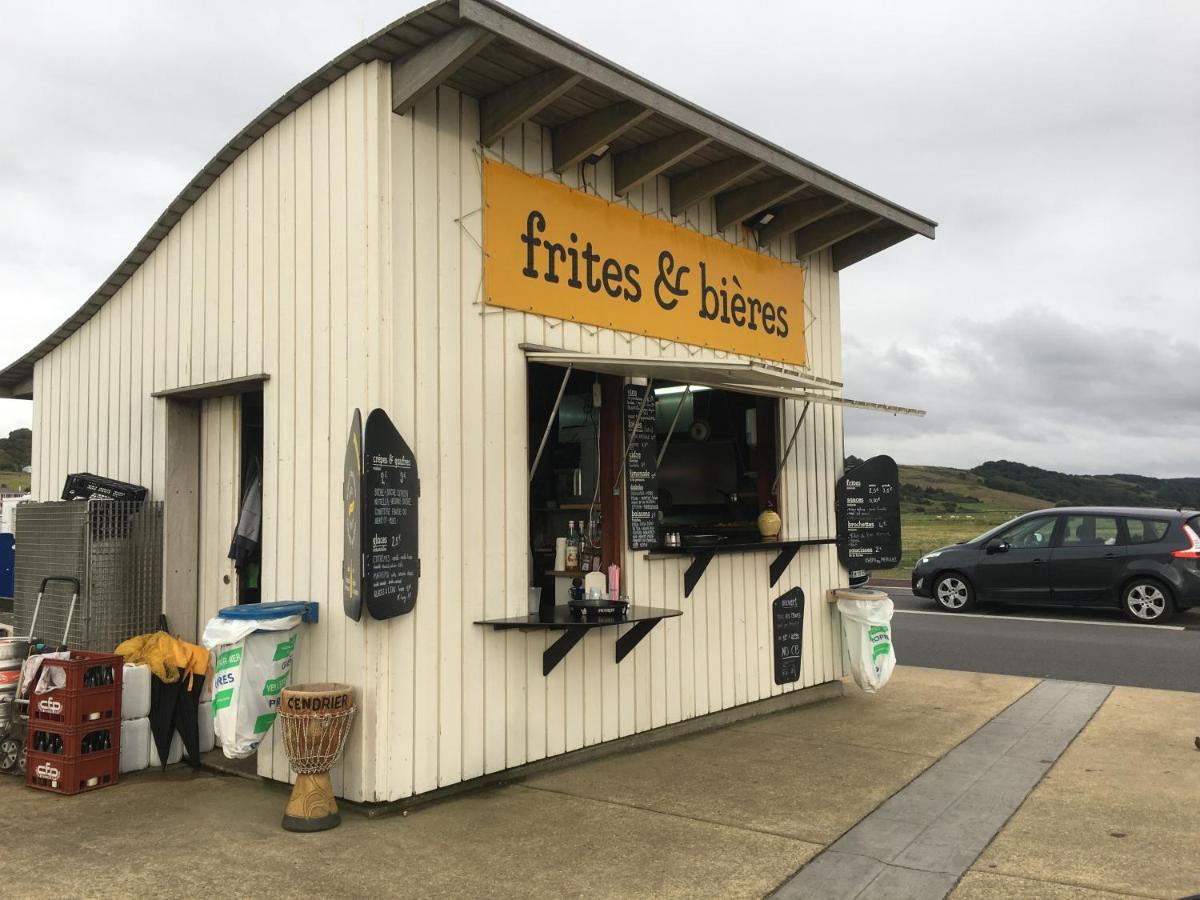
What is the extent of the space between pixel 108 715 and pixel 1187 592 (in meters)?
11.8

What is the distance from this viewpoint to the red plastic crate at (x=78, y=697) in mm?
A: 5109

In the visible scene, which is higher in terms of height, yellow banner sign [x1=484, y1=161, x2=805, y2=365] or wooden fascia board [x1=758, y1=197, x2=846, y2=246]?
wooden fascia board [x1=758, y1=197, x2=846, y2=246]

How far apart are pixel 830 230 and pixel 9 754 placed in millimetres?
6669

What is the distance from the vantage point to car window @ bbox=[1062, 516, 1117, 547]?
12.5 m

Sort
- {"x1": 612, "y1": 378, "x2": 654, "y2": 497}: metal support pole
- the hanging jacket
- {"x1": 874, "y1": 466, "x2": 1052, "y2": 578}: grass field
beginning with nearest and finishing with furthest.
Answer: the hanging jacket < {"x1": 612, "y1": 378, "x2": 654, "y2": 497}: metal support pole < {"x1": 874, "y1": 466, "x2": 1052, "y2": 578}: grass field

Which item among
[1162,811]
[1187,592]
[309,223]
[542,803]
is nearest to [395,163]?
[309,223]

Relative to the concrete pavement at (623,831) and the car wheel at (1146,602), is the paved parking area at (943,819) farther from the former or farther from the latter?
the car wheel at (1146,602)

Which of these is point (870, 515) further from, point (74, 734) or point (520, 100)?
point (74, 734)

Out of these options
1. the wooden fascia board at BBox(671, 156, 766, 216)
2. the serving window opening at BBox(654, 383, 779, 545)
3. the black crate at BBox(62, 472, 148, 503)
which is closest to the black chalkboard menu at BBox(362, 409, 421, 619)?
the black crate at BBox(62, 472, 148, 503)

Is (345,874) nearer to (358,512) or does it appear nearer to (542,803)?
(542,803)

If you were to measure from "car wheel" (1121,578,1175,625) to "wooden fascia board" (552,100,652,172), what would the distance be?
32.4ft

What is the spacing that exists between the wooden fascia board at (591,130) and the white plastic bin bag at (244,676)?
3025 mm

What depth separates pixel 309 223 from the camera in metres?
5.32

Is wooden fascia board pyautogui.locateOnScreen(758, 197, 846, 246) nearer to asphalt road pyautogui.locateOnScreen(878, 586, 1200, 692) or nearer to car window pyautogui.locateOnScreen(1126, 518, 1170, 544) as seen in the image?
asphalt road pyautogui.locateOnScreen(878, 586, 1200, 692)
